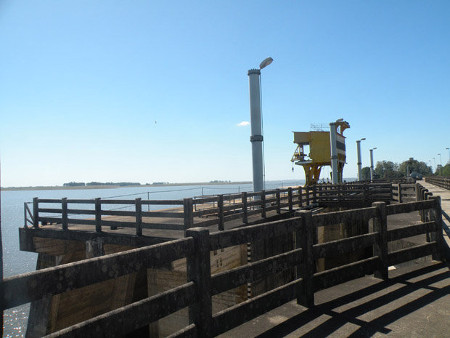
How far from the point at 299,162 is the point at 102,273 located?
31.2m

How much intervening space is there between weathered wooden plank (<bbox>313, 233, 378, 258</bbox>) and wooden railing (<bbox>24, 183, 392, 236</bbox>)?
4.68 meters

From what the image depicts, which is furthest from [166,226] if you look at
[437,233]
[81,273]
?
[81,273]

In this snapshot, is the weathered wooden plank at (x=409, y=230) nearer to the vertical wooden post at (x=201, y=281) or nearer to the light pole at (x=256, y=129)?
the vertical wooden post at (x=201, y=281)

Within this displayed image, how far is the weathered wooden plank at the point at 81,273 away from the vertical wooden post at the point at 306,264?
1776 mm

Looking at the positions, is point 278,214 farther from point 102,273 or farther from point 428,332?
point 102,273

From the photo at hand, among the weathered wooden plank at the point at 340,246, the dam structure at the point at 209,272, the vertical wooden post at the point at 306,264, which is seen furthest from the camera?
the weathered wooden plank at the point at 340,246

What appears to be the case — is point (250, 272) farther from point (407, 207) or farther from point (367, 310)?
point (407, 207)

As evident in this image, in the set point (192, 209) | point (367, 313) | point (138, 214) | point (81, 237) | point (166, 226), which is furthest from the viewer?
point (81, 237)

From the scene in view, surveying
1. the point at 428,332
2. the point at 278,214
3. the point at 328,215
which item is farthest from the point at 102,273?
the point at 278,214

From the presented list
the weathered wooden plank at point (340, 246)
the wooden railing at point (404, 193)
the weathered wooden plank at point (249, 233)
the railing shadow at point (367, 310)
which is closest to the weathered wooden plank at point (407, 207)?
the weathered wooden plank at point (340, 246)

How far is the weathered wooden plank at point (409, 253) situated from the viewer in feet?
16.9

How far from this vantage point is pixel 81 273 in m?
2.27

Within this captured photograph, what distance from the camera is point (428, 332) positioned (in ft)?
11.3

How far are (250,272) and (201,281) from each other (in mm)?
703
